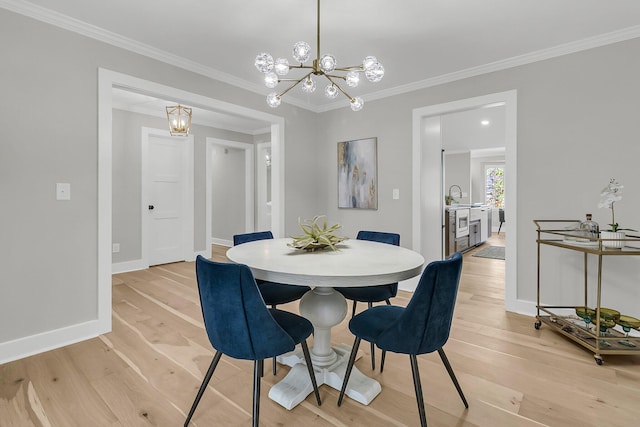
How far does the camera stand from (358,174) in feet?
13.4

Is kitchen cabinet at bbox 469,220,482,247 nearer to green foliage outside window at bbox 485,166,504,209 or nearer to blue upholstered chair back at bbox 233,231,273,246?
green foliage outside window at bbox 485,166,504,209

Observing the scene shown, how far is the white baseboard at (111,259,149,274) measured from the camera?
4.45 meters

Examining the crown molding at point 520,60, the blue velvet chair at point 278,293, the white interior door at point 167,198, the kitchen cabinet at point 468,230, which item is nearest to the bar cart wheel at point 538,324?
the blue velvet chair at point 278,293

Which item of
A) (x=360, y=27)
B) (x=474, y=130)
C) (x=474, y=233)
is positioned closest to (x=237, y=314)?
(x=360, y=27)

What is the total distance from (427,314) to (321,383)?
855 millimetres

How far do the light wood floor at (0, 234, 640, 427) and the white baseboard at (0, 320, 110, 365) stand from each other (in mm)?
80

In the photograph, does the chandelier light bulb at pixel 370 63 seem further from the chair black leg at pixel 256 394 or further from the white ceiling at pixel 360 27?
the chair black leg at pixel 256 394

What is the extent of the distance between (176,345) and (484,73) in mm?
3653

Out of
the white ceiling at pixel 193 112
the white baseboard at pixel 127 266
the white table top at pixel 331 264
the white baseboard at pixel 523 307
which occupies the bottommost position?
the white baseboard at pixel 523 307

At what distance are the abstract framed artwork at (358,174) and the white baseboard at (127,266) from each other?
121 inches

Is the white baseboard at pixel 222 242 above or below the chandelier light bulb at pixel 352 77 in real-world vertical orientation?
below

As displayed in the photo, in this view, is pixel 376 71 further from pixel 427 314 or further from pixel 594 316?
pixel 594 316

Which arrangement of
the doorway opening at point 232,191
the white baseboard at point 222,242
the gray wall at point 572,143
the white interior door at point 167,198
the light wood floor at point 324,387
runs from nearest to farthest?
the light wood floor at point 324,387 → the gray wall at point 572,143 → the white interior door at point 167,198 → the doorway opening at point 232,191 → the white baseboard at point 222,242

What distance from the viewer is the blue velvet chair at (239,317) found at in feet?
4.28
